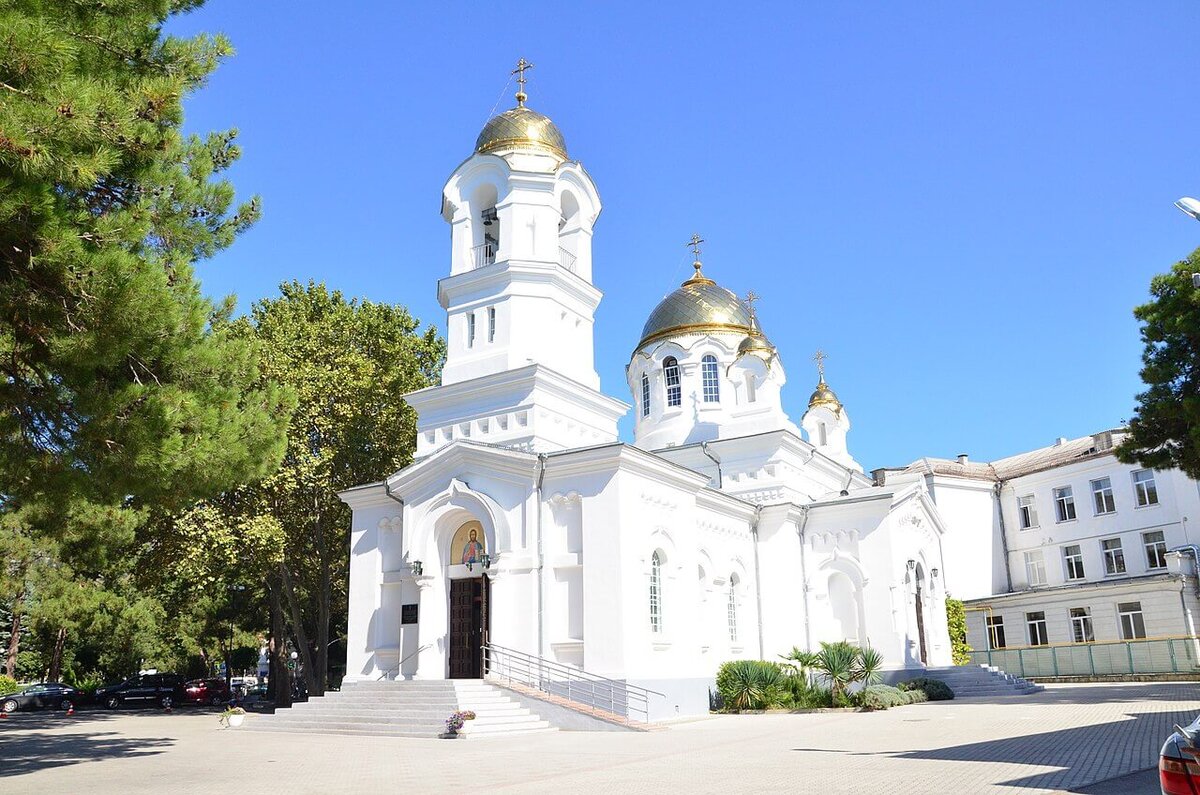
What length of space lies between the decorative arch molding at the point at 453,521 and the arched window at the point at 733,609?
756 centimetres

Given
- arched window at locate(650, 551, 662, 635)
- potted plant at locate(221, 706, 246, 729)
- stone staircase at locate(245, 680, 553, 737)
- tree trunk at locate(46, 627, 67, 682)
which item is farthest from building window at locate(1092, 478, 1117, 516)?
tree trunk at locate(46, 627, 67, 682)

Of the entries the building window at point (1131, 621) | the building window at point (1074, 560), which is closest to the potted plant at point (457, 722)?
the building window at point (1131, 621)

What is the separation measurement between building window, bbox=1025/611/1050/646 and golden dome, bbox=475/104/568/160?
1015 inches

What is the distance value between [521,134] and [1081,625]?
27322mm

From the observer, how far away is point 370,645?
2209 cm

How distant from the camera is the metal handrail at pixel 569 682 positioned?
18.6m

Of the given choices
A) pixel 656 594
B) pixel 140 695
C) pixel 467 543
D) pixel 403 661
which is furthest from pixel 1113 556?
pixel 140 695

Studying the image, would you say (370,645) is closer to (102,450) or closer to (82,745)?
(82,745)

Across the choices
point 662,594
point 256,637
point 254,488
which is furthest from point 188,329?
point 256,637

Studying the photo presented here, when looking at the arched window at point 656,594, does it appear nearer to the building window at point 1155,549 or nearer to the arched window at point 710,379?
the arched window at point 710,379

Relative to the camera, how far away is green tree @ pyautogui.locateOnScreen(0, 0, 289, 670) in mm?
7832

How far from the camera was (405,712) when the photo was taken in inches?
726

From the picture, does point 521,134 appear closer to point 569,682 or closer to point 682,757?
point 569,682

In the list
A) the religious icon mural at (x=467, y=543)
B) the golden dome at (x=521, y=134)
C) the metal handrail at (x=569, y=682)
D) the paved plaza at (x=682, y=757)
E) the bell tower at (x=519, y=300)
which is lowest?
the paved plaza at (x=682, y=757)
